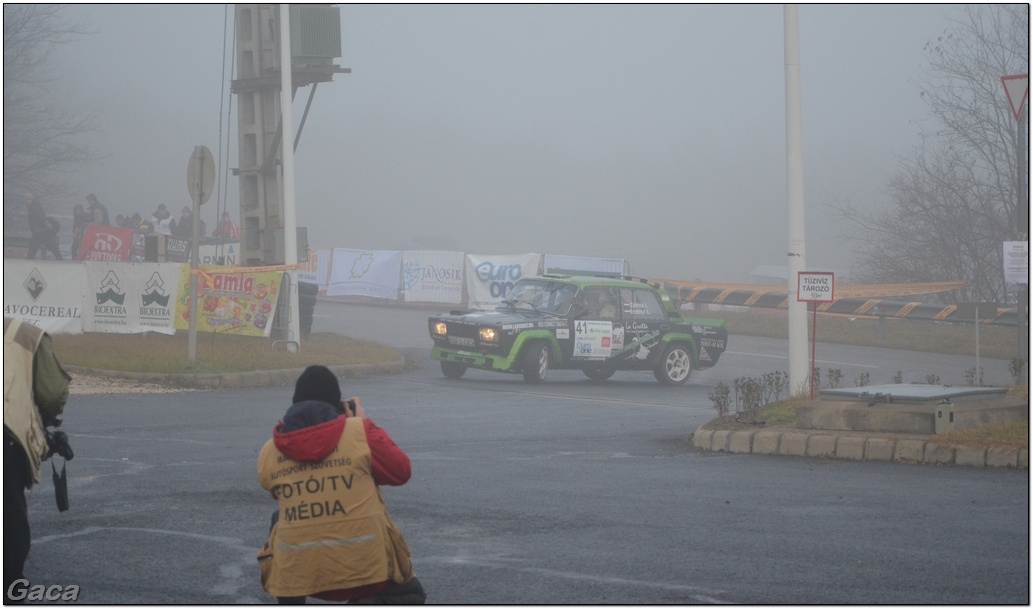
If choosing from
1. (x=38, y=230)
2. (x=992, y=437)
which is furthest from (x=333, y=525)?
(x=38, y=230)

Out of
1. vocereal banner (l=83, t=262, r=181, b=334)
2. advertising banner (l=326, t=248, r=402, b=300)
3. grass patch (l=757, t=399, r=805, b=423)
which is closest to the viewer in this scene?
grass patch (l=757, t=399, r=805, b=423)

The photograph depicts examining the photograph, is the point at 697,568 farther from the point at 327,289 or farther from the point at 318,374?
the point at 327,289

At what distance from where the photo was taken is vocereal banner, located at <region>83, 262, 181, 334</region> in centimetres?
1938

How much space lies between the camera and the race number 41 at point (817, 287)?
1233 cm

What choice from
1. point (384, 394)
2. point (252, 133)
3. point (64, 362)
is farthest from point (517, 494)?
point (252, 133)

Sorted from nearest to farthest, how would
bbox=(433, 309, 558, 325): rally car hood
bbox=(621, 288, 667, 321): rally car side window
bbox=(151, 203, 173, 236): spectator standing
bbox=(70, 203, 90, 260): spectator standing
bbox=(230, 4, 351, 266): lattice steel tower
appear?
1. bbox=(433, 309, 558, 325): rally car hood
2. bbox=(621, 288, 667, 321): rally car side window
3. bbox=(230, 4, 351, 266): lattice steel tower
4. bbox=(151, 203, 173, 236): spectator standing
5. bbox=(70, 203, 90, 260): spectator standing

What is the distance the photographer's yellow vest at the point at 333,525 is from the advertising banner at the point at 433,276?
28.9 m

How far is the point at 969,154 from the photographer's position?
30.7 meters

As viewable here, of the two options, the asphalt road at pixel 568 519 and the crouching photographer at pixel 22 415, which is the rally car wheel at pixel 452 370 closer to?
the asphalt road at pixel 568 519

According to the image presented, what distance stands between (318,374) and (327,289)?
31664 millimetres

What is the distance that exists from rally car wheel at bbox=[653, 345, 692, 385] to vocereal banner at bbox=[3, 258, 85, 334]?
31.1ft

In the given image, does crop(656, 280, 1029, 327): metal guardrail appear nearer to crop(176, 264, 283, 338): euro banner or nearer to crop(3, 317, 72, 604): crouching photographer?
crop(176, 264, 283, 338): euro banner

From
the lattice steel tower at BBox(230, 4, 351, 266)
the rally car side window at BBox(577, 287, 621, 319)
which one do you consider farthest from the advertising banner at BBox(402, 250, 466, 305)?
the rally car side window at BBox(577, 287, 621, 319)

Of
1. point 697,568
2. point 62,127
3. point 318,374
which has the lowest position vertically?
point 697,568
